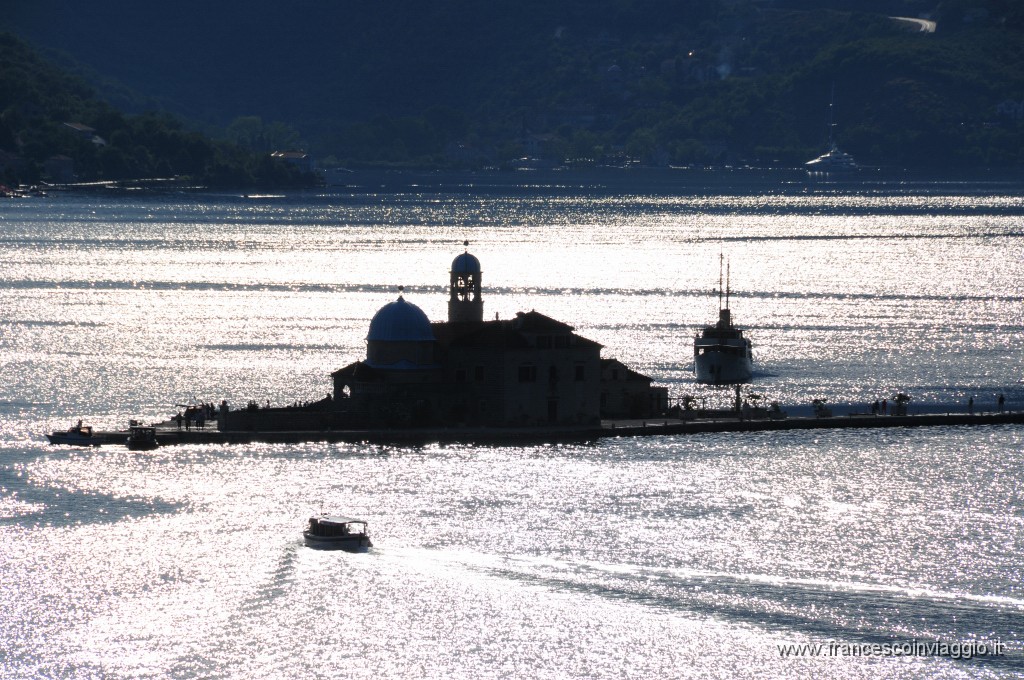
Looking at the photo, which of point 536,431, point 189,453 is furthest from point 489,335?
point 189,453

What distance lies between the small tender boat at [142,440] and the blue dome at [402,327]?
1071cm

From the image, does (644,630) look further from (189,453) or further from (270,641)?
(189,453)

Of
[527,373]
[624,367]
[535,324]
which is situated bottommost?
[624,367]

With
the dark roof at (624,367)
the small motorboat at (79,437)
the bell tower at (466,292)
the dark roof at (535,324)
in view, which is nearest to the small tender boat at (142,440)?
the small motorboat at (79,437)

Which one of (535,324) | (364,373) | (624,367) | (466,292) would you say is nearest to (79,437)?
(364,373)

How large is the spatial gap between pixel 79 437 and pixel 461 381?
16.5 m

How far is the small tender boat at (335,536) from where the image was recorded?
77.9 m

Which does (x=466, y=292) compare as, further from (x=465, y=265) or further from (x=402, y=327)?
(x=402, y=327)

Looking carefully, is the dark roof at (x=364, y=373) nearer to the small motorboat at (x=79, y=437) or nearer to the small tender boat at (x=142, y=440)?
the small tender boat at (x=142, y=440)

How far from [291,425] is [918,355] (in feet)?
163

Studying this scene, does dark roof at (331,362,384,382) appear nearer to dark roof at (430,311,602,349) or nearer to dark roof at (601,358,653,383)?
dark roof at (430,311,602,349)

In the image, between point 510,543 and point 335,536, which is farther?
point 510,543

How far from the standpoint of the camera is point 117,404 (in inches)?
4449

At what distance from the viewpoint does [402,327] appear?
10206 cm
